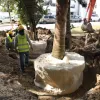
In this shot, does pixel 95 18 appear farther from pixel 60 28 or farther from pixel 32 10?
pixel 60 28

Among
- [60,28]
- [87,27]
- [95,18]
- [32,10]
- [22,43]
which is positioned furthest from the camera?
[95,18]

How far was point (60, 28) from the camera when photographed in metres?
7.95

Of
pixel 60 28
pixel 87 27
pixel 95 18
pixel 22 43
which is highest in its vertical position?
pixel 60 28

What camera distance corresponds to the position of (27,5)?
1350cm

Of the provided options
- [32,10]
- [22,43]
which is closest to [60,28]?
[22,43]

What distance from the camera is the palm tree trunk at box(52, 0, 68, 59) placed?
7.82 metres

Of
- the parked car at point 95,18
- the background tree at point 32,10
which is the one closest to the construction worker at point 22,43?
the background tree at point 32,10

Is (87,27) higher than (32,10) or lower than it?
lower

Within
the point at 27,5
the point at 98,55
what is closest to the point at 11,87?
the point at 98,55

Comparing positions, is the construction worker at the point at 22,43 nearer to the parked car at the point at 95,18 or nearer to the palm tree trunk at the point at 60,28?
the palm tree trunk at the point at 60,28

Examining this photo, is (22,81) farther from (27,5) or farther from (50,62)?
(27,5)

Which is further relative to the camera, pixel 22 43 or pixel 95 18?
pixel 95 18

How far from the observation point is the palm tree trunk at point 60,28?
308 inches

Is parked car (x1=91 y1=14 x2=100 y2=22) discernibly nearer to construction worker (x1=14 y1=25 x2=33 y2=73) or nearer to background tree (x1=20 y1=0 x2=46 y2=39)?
background tree (x1=20 y1=0 x2=46 y2=39)
